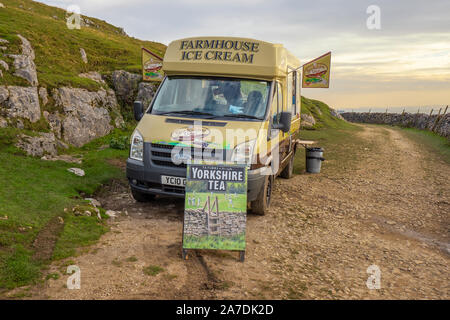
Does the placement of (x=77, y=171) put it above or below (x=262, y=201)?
above

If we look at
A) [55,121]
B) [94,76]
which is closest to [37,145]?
[55,121]

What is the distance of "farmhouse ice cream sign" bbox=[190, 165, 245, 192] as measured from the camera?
5.16 meters

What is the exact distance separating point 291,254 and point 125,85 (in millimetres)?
14359

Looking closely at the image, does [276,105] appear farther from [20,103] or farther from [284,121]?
[20,103]

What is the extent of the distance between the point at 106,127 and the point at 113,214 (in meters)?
8.46

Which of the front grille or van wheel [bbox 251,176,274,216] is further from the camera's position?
van wheel [bbox 251,176,274,216]

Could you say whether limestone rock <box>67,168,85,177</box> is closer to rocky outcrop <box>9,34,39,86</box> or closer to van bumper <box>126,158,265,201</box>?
van bumper <box>126,158,265,201</box>

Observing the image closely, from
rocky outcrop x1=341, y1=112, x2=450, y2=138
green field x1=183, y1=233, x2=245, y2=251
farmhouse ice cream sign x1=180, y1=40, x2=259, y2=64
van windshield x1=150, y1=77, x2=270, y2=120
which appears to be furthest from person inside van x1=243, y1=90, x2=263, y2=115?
rocky outcrop x1=341, y1=112, x2=450, y2=138

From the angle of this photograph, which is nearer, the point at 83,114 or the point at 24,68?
the point at 24,68

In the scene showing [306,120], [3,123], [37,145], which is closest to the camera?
[37,145]

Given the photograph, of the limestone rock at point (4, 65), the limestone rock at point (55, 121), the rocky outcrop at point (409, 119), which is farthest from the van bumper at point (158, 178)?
the rocky outcrop at point (409, 119)

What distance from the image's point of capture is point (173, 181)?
245 inches

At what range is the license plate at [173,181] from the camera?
616 cm
